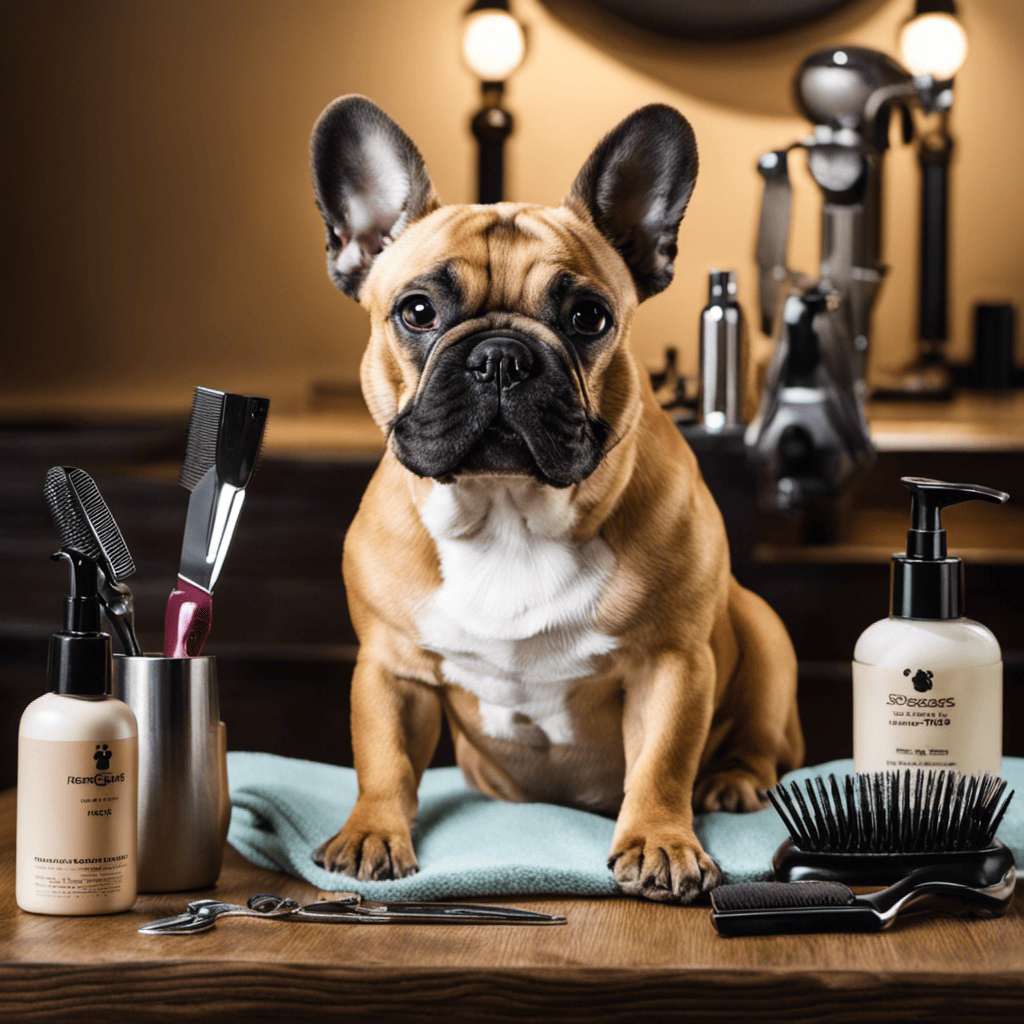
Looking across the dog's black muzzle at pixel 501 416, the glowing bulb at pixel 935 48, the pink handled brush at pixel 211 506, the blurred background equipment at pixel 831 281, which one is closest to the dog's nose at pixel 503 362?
the dog's black muzzle at pixel 501 416

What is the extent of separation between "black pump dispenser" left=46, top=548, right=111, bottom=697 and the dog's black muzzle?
0.17m

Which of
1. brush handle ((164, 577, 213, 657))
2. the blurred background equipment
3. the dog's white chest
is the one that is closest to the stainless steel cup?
brush handle ((164, 577, 213, 657))

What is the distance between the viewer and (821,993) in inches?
19.3

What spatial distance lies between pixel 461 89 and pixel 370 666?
1597mm

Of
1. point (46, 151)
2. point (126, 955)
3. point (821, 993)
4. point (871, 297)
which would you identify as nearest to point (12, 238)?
point (46, 151)

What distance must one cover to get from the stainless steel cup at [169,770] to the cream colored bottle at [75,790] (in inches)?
1.3

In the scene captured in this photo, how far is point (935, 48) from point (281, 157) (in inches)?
42.2

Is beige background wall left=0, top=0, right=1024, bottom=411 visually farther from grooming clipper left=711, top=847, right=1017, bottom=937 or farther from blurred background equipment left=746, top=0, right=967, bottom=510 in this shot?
grooming clipper left=711, top=847, right=1017, bottom=937

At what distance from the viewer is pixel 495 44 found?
2.09 meters

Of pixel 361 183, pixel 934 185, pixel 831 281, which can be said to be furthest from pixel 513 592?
pixel 934 185

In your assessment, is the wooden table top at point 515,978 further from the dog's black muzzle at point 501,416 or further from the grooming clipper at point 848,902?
the dog's black muzzle at point 501,416

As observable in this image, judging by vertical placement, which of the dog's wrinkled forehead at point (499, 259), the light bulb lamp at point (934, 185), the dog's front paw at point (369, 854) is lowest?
the dog's front paw at point (369, 854)

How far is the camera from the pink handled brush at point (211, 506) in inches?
25.1

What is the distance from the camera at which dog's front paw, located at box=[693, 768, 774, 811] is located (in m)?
0.77
